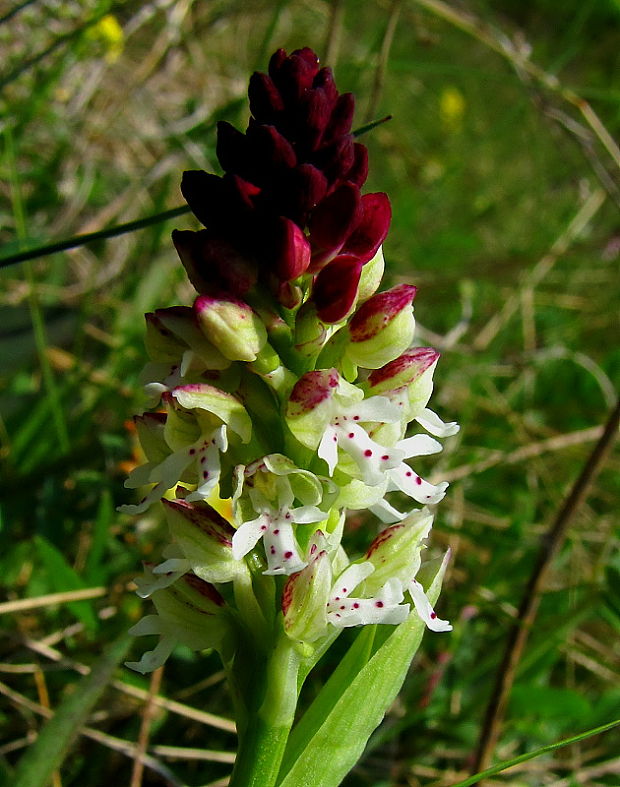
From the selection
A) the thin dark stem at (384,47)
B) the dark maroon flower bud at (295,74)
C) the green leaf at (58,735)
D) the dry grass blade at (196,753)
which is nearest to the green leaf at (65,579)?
the dry grass blade at (196,753)

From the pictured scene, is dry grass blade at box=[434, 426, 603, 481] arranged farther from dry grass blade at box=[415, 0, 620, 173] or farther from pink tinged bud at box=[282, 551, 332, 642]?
pink tinged bud at box=[282, 551, 332, 642]

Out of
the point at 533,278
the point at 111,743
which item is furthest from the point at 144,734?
the point at 533,278

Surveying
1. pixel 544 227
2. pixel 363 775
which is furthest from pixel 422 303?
pixel 363 775

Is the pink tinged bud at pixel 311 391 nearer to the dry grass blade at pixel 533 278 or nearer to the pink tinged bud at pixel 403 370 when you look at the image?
the pink tinged bud at pixel 403 370

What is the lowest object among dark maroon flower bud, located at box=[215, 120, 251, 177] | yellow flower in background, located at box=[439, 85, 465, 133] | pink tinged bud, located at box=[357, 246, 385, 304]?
yellow flower in background, located at box=[439, 85, 465, 133]

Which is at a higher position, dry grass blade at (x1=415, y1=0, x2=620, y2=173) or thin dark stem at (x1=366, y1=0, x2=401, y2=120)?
dry grass blade at (x1=415, y1=0, x2=620, y2=173)

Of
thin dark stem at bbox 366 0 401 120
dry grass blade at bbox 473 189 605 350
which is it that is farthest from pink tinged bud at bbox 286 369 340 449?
dry grass blade at bbox 473 189 605 350

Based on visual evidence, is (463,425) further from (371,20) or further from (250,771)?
(371,20)
